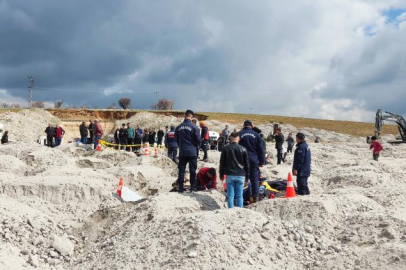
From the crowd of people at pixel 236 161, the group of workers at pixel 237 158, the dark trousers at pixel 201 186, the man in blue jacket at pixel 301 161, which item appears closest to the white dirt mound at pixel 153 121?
the dark trousers at pixel 201 186

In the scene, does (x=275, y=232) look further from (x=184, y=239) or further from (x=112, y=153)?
(x=112, y=153)

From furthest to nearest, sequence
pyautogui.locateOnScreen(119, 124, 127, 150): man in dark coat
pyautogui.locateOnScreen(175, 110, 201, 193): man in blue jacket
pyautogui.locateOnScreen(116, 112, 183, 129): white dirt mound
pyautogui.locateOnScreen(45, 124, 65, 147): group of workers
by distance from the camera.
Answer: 1. pyautogui.locateOnScreen(116, 112, 183, 129): white dirt mound
2. pyautogui.locateOnScreen(119, 124, 127, 150): man in dark coat
3. pyautogui.locateOnScreen(45, 124, 65, 147): group of workers
4. pyautogui.locateOnScreen(175, 110, 201, 193): man in blue jacket

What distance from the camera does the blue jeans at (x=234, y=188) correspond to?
7660 millimetres

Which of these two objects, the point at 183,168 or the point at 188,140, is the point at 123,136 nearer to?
the point at 183,168

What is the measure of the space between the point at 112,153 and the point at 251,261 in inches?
511

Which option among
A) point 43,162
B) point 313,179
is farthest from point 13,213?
point 313,179

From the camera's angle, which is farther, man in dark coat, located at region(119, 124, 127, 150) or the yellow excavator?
the yellow excavator

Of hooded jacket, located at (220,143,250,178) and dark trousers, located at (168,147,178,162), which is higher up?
hooded jacket, located at (220,143,250,178)

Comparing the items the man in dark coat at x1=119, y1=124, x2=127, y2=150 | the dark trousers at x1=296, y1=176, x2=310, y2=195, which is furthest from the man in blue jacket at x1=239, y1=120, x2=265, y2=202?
the man in dark coat at x1=119, y1=124, x2=127, y2=150

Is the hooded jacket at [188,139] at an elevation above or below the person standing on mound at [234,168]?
above

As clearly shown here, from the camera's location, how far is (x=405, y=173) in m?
14.9

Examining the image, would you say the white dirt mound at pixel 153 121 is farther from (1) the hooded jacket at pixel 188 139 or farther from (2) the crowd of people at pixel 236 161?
(1) the hooded jacket at pixel 188 139

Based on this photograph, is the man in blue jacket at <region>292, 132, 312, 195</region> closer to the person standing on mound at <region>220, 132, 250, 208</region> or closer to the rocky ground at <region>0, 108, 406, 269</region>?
the rocky ground at <region>0, 108, 406, 269</region>

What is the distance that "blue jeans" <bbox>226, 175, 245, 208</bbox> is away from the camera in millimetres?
7660
